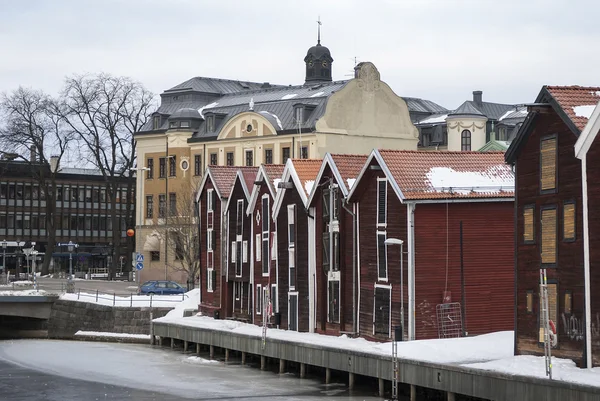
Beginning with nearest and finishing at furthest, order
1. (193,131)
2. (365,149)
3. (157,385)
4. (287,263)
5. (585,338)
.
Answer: (585,338)
(157,385)
(287,263)
(365,149)
(193,131)

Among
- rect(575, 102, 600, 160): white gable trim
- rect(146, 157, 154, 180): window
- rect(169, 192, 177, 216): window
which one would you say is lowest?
rect(575, 102, 600, 160): white gable trim

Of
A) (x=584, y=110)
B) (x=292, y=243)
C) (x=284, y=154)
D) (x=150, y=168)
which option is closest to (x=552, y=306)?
(x=584, y=110)

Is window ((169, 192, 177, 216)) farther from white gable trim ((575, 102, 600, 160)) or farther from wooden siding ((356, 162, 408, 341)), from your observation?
white gable trim ((575, 102, 600, 160))

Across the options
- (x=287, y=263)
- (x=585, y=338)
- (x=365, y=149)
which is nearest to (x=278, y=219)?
(x=287, y=263)

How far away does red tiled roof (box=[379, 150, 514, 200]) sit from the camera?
2003 inches

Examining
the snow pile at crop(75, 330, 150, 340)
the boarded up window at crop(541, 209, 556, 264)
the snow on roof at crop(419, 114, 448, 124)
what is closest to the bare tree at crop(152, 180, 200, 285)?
the snow pile at crop(75, 330, 150, 340)

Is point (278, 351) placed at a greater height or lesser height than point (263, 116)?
lesser

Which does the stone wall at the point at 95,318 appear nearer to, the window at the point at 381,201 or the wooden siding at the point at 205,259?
the wooden siding at the point at 205,259

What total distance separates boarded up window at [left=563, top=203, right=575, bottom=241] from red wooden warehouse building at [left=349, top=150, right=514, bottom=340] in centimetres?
1001

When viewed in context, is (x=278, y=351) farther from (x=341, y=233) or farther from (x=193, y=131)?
(x=193, y=131)

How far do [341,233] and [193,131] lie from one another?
5454cm

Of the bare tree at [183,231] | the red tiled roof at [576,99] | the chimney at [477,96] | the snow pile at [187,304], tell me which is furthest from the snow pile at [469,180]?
the chimney at [477,96]

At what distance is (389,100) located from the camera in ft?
330

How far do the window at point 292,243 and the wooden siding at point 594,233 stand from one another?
82.1 ft
